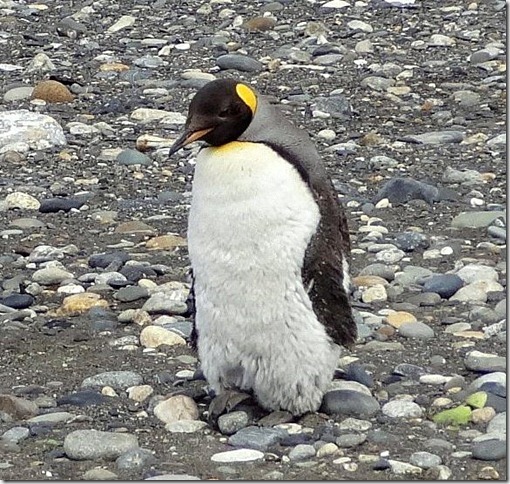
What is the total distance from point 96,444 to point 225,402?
445 millimetres

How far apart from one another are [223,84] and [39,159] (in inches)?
136

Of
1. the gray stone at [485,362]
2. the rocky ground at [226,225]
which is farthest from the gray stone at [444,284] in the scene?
the gray stone at [485,362]

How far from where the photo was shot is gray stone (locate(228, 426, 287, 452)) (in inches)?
154

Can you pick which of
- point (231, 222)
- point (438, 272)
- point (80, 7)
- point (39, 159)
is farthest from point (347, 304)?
point (80, 7)

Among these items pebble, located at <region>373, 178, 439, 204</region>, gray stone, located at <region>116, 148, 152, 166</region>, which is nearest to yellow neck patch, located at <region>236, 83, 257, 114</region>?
pebble, located at <region>373, 178, 439, 204</region>

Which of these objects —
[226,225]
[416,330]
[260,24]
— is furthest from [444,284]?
[260,24]

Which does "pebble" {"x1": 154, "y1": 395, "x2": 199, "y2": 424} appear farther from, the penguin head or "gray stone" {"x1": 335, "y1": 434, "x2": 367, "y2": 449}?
the penguin head

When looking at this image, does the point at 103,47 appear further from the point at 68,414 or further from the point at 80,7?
the point at 68,414

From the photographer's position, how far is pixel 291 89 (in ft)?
27.8

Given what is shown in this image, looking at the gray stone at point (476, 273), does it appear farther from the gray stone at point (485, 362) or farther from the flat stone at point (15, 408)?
the flat stone at point (15, 408)

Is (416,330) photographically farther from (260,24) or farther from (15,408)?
(260,24)

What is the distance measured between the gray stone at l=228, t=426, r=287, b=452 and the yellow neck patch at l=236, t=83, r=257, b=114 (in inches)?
37.2

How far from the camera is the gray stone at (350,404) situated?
415 cm

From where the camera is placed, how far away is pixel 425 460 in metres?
3.73
